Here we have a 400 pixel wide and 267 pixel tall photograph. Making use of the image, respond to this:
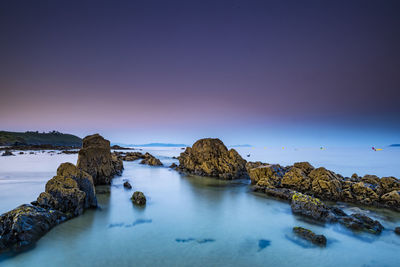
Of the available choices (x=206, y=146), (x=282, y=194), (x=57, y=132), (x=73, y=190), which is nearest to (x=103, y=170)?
(x=73, y=190)

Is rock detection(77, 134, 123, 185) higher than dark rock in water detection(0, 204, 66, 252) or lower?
higher

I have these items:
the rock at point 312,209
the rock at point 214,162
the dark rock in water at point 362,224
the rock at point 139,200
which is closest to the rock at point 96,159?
the rock at point 139,200

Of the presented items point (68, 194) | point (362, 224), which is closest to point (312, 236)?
point (362, 224)

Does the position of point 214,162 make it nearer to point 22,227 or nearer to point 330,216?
point 330,216

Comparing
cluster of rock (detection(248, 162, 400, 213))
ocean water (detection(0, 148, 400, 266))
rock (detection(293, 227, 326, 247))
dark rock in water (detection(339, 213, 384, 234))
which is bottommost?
ocean water (detection(0, 148, 400, 266))

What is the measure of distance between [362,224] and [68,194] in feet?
37.3

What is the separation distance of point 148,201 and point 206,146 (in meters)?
11.0

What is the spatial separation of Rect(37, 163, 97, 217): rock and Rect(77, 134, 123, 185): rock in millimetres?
4635

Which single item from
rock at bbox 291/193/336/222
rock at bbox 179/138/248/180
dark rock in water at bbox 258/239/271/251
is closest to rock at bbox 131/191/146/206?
dark rock in water at bbox 258/239/271/251

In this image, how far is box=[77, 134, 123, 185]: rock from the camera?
13025 millimetres

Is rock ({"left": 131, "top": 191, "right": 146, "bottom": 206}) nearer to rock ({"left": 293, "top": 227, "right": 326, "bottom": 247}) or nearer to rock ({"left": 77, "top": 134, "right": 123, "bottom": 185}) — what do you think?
rock ({"left": 77, "top": 134, "right": 123, "bottom": 185})

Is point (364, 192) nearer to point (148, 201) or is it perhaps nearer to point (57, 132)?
point (148, 201)

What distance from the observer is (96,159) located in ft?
45.5

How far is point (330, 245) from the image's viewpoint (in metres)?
5.78
